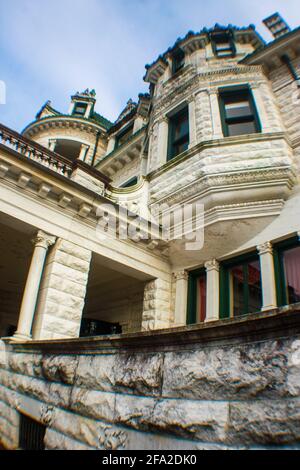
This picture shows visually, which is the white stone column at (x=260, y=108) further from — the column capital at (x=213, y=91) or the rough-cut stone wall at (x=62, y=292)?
the rough-cut stone wall at (x=62, y=292)

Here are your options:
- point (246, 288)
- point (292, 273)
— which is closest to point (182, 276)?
point (246, 288)

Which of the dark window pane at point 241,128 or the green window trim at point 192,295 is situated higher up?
the dark window pane at point 241,128

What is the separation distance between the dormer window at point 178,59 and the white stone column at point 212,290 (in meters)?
9.22

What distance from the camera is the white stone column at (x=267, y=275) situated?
672 cm

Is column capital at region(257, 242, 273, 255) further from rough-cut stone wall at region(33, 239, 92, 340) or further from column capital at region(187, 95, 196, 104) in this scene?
column capital at region(187, 95, 196, 104)

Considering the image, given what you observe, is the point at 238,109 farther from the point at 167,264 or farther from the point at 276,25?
the point at 276,25

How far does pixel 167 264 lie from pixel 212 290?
1.96 m

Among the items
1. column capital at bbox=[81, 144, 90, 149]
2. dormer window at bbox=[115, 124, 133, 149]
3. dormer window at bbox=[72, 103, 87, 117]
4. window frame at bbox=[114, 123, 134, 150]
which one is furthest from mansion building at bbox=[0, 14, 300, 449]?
dormer window at bbox=[72, 103, 87, 117]

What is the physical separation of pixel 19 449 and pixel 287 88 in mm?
11529

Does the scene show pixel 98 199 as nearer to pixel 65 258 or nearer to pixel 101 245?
pixel 101 245

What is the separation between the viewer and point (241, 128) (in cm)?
934

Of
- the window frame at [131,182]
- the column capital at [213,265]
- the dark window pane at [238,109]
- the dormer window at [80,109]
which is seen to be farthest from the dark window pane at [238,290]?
the dormer window at [80,109]

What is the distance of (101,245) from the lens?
783cm

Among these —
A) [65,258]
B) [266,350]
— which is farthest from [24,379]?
[266,350]
